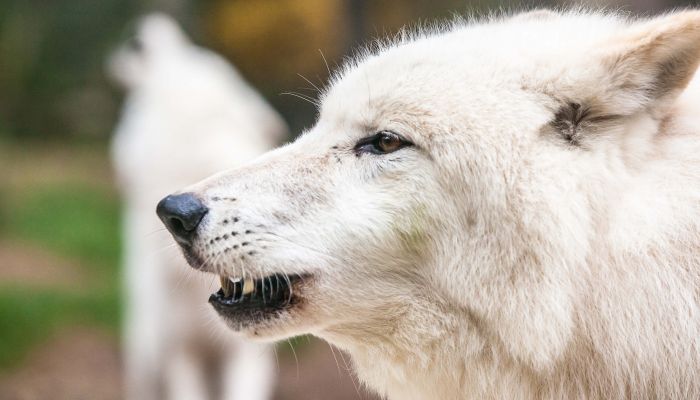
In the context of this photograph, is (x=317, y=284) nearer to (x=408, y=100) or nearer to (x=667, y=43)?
(x=408, y=100)

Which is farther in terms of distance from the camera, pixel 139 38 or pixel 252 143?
pixel 139 38

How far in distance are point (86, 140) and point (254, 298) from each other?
1555 centimetres

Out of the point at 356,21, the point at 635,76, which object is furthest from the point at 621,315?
the point at 356,21

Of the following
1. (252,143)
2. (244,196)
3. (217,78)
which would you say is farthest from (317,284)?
(217,78)

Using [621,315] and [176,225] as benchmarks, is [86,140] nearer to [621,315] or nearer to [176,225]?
[176,225]

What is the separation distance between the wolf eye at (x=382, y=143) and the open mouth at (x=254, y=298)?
1.50ft

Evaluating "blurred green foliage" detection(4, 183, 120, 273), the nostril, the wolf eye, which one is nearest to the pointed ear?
the wolf eye

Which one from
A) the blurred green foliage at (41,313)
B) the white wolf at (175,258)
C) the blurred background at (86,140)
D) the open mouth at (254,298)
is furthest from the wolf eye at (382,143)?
the blurred green foliage at (41,313)

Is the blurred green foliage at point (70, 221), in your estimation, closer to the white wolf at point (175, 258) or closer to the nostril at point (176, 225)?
the white wolf at point (175, 258)

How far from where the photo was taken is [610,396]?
2.55 meters

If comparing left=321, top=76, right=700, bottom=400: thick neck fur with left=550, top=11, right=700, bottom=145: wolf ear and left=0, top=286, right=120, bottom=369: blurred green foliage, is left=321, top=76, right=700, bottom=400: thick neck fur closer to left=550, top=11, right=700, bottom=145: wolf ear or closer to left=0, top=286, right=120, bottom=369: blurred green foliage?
left=550, top=11, right=700, bottom=145: wolf ear

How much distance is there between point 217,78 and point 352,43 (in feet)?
5.76

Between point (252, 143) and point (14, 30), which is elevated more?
point (14, 30)

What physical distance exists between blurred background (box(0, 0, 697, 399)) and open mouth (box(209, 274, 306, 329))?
0.74 meters
